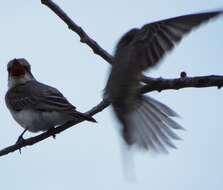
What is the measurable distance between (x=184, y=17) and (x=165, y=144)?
0.81 m

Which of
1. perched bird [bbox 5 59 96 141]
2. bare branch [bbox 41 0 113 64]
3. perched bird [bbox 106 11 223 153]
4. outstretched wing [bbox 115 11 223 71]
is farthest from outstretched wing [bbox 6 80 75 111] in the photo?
outstretched wing [bbox 115 11 223 71]

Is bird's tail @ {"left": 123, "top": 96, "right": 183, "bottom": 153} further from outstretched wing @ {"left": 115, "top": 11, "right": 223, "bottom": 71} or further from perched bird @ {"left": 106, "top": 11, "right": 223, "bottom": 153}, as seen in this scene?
outstretched wing @ {"left": 115, "top": 11, "right": 223, "bottom": 71}

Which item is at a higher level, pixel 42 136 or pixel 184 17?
pixel 184 17

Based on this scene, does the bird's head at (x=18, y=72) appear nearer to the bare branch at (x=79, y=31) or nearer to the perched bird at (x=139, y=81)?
the bare branch at (x=79, y=31)

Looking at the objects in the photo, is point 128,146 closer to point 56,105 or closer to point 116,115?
point 116,115

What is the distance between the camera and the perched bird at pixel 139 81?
3.68 metres

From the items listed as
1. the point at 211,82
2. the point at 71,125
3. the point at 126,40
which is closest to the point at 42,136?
the point at 71,125

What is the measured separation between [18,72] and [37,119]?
1783 millimetres

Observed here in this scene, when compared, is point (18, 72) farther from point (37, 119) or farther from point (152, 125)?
point (152, 125)

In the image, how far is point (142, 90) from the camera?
3.92 m

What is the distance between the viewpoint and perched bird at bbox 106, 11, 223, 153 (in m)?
3.68

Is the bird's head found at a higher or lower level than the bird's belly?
higher

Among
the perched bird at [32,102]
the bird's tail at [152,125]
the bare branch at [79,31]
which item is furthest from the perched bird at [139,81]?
the perched bird at [32,102]

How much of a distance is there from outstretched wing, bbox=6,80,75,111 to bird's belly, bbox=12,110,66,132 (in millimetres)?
85
